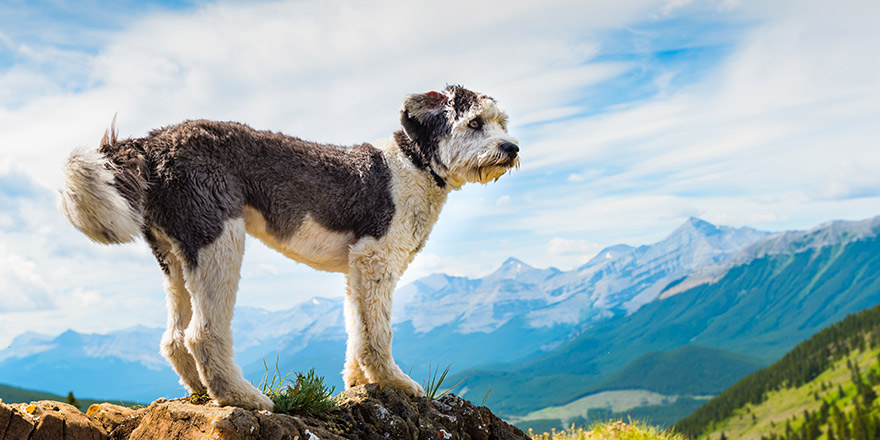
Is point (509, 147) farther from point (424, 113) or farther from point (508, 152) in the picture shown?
point (424, 113)

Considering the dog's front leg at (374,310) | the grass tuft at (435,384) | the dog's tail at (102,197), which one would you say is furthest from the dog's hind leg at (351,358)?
the dog's tail at (102,197)

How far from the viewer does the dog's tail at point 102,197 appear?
20.3 feet

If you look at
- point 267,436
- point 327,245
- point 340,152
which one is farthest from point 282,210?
point 267,436

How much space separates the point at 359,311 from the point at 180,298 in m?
2.04

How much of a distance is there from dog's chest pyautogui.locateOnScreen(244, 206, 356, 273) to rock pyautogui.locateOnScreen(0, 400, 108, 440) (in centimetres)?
277

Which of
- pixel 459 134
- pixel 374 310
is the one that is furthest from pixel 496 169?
pixel 374 310

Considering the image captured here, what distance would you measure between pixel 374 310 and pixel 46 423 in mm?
3663

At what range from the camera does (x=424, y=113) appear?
26.5 ft

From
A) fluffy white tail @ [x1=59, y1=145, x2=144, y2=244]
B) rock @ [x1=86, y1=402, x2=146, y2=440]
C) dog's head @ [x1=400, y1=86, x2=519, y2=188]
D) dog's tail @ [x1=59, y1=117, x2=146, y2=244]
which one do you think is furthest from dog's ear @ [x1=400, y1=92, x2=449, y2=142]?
rock @ [x1=86, y1=402, x2=146, y2=440]

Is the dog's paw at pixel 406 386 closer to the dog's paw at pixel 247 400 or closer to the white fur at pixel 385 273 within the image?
the white fur at pixel 385 273

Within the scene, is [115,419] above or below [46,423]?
above

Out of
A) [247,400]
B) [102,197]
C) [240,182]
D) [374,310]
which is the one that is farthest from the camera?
[374,310]

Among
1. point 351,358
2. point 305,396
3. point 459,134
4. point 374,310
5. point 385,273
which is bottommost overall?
point 305,396

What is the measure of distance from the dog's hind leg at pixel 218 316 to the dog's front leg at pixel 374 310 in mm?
1460
